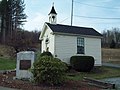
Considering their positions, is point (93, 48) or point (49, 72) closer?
point (49, 72)

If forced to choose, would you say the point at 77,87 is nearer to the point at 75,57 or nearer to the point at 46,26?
the point at 75,57

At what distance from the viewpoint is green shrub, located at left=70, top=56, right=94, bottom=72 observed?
26969 millimetres

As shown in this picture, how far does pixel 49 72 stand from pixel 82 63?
12599mm

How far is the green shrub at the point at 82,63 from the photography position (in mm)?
26969

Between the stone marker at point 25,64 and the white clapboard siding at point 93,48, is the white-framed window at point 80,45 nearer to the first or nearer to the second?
the white clapboard siding at point 93,48

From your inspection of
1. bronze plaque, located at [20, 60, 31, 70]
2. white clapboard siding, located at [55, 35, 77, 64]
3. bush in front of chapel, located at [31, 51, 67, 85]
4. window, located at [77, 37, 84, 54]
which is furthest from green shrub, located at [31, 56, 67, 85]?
window, located at [77, 37, 84, 54]

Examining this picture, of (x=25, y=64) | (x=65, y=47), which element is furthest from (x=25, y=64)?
(x=65, y=47)

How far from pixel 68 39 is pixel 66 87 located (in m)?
14.6

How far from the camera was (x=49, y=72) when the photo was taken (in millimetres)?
14766

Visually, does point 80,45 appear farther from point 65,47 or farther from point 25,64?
point 25,64

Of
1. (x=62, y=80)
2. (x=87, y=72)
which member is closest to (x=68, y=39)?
(x=87, y=72)

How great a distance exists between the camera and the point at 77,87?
15.0 metres

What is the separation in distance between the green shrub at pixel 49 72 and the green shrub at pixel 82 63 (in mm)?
11760

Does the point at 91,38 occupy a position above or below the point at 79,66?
above
